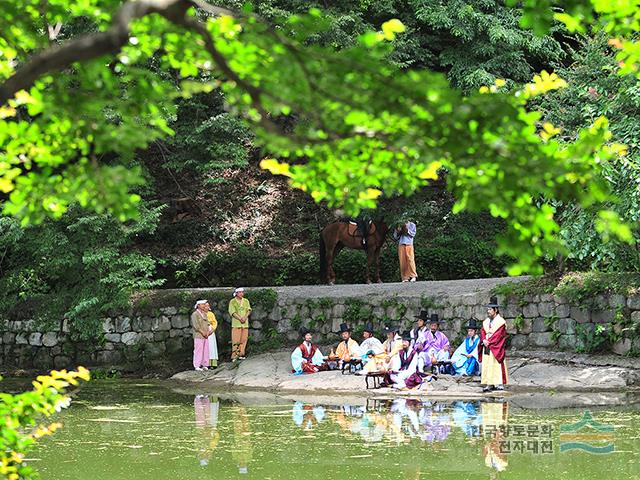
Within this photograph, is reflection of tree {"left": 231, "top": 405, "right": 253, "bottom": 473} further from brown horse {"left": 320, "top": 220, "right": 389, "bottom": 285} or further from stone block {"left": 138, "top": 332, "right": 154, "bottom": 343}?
brown horse {"left": 320, "top": 220, "right": 389, "bottom": 285}

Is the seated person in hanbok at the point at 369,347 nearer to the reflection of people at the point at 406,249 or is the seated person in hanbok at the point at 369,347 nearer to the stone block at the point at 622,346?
the reflection of people at the point at 406,249

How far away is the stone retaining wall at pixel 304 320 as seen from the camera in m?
16.7

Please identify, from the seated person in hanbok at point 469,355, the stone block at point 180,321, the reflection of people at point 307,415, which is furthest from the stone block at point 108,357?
the seated person in hanbok at point 469,355

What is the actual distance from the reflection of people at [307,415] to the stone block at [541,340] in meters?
4.34

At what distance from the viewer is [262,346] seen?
19.7 metres

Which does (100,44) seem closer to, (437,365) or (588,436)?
(588,436)

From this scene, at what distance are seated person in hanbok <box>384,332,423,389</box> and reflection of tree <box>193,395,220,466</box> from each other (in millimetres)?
2761

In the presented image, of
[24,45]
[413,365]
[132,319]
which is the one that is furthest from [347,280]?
[24,45]

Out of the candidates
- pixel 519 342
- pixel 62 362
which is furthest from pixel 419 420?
pixel 62 362

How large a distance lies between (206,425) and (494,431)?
11.8 ft

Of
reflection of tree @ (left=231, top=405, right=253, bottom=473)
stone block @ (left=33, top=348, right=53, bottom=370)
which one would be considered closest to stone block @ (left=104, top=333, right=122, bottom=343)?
stone block @ (left=33, top=348, right=53, bottom=370)

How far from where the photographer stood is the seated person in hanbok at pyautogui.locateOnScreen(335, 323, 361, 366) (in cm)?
1733

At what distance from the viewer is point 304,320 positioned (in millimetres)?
19391

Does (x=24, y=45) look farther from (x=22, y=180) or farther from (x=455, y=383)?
(x=455, y=383)
